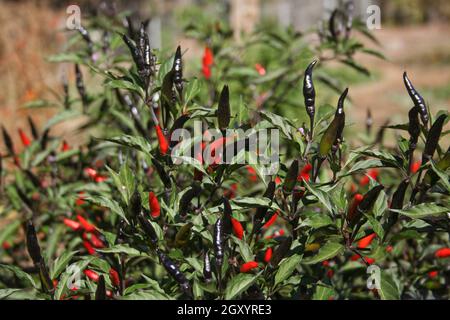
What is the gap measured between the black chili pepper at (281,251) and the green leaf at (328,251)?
0.21ft

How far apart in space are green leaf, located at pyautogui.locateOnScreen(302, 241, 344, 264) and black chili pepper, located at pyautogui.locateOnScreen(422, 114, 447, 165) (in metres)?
0.32

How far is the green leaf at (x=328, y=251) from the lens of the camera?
133cm

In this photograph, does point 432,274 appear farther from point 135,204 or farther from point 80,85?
point 80,85

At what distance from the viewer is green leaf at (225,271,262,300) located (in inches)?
51.9

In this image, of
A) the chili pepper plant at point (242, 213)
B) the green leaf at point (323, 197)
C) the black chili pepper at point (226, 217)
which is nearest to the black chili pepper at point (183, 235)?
the chili pepper plant at point (242, 213)

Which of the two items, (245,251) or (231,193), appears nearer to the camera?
(245,251)

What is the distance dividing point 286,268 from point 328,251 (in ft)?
→ 0.44

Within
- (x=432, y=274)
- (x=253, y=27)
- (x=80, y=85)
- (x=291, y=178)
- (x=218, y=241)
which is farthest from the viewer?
(x=253, y=27)

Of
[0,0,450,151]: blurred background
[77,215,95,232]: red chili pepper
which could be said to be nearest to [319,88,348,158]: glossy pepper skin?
[77,215,95,232]: red chili pepper

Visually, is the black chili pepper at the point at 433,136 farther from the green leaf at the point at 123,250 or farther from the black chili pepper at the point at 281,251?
the green leaf at the point at 123,250

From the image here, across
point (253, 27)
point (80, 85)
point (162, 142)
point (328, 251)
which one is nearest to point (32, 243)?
point (162, 142)

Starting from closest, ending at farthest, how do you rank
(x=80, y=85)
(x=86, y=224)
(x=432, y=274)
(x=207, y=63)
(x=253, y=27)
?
(x=86, y=224)
(x=432, y=274)
(x=80, y=85)
(x=207, y=63)
(x=253, y=27)

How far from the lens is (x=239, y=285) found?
4.38 feet

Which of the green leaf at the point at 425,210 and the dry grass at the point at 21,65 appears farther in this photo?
the dry grass at the point at 21,65
